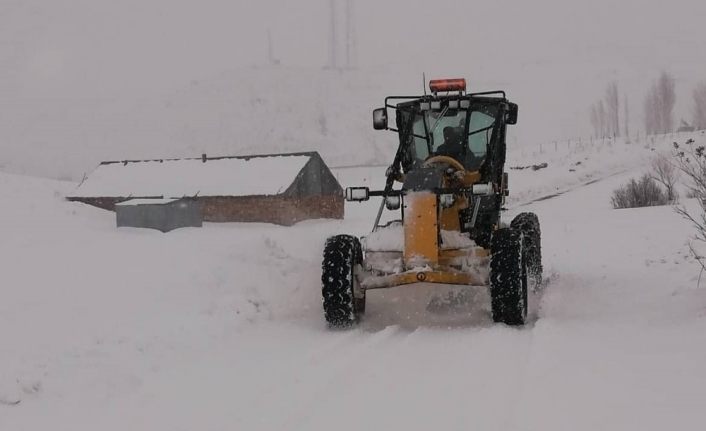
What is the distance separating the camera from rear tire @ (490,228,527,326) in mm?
6387

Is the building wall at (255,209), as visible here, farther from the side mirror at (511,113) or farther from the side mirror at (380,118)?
the side mirror at (380,118)

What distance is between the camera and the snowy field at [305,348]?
13.8 feet

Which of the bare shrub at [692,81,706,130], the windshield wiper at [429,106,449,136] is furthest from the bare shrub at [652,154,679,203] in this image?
the bare shrub at [692,81,706,130]

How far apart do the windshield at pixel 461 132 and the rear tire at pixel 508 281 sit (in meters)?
1.65

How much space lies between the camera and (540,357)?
17.3 feet

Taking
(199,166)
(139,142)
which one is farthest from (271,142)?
(199,166)

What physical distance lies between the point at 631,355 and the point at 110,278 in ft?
18.6

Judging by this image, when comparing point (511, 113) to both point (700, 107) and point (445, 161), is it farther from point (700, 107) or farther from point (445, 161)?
point (700, 107)

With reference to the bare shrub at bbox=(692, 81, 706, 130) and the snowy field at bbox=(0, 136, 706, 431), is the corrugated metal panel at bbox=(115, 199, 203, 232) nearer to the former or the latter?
the snowy field at bbox=(0, 136, 706, 431)

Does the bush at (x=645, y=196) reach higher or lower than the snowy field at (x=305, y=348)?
higher

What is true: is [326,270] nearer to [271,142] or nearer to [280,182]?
[280,182]

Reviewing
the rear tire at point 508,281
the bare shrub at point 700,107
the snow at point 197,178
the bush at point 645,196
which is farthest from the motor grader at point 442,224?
the bare shrub at point 700,107

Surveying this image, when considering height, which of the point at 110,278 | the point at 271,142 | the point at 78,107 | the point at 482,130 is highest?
the point at 78,107

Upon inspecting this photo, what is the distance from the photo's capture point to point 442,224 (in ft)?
24.0
